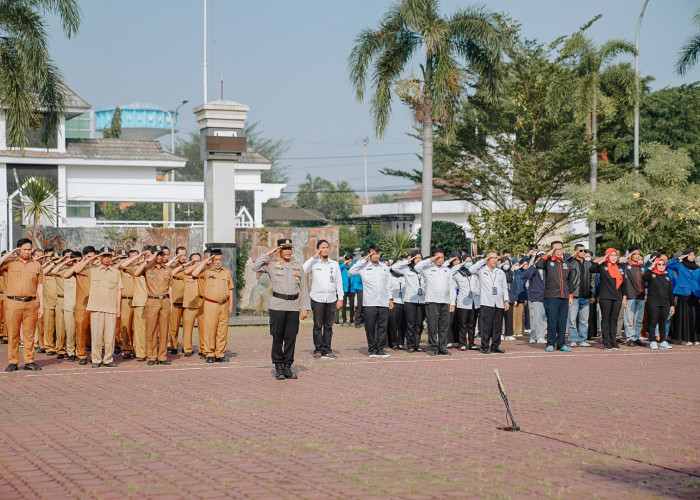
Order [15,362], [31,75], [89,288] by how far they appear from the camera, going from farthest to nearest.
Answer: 1. [31,75]
2. [89,288]
3. [15,362]

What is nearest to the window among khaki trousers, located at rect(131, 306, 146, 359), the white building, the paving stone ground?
the white building

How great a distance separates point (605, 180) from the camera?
3388cm

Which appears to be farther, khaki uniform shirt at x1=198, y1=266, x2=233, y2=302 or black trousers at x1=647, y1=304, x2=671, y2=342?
black trousers at x1=647, y1=304, x2=671, y2=342

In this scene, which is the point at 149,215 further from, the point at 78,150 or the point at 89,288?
the point at 89,288

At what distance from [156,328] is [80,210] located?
2727 cm

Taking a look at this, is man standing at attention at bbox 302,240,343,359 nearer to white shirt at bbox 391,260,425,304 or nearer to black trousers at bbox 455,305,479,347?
white shirt at bbox 391,260,425,304

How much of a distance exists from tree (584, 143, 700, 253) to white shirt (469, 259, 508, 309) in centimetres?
956

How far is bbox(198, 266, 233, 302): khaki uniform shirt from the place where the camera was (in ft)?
50.5

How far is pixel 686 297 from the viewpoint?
19.4 m

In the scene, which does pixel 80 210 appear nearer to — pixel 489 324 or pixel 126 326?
pixel 126 326

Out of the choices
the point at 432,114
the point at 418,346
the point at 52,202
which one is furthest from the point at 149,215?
the point at 418,346

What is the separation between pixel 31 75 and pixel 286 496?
1670 centimetres

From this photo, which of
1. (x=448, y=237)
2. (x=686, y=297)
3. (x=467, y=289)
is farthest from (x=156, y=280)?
(x=448, y=237)

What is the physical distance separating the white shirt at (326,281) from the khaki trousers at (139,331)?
9.80ft
